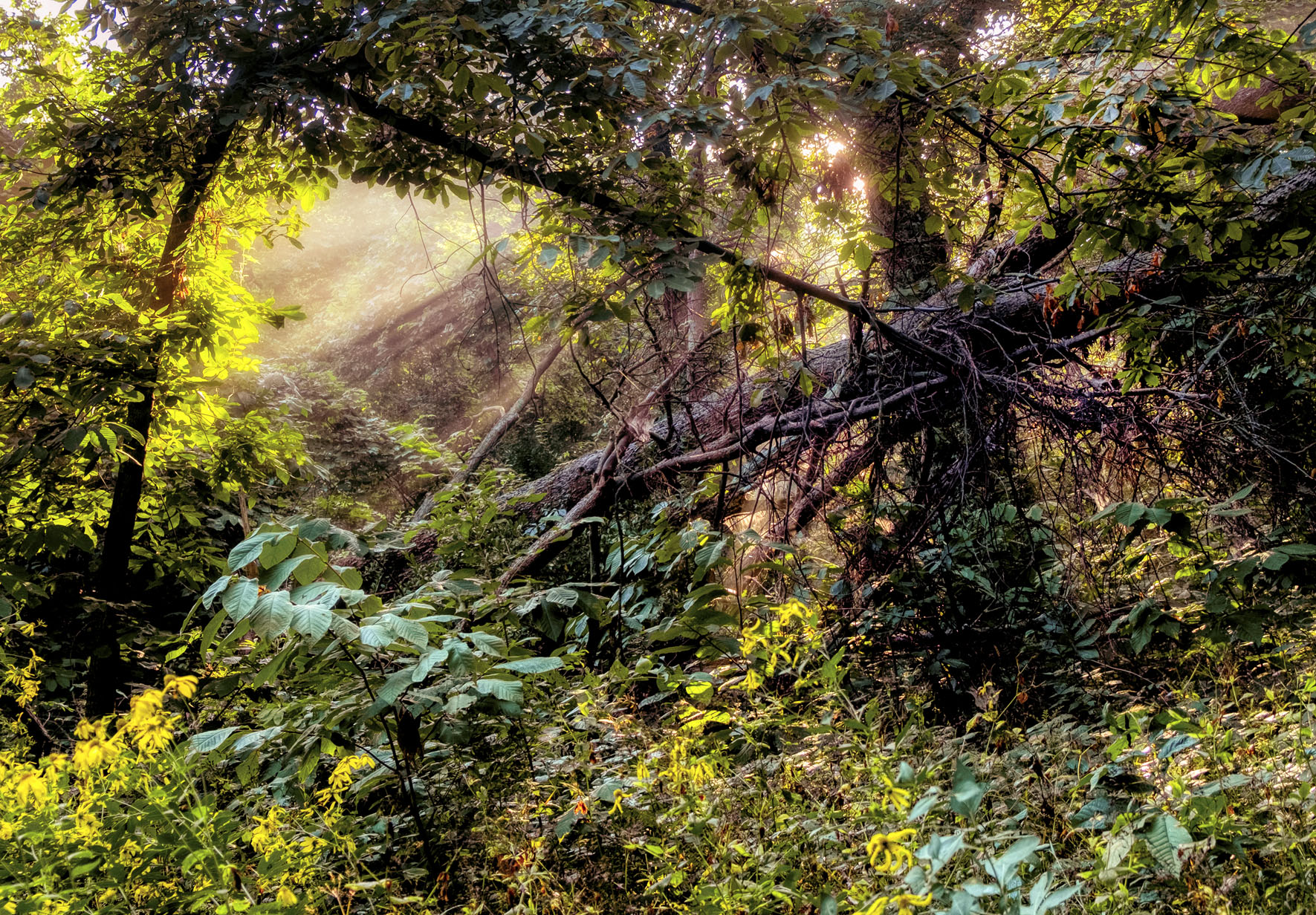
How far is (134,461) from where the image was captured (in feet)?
11.6

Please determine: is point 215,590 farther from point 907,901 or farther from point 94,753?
point 907,901

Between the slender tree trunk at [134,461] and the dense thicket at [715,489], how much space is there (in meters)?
0.02

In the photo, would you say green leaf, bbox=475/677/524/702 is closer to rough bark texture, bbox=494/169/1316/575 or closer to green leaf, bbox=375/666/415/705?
green leaf, bbox=375/666/415/705

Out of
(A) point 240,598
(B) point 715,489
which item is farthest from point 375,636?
(B) point 715,489

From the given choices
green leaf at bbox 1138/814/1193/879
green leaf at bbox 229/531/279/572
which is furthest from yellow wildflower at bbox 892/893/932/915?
green leaf at bbox 229/531/279/572

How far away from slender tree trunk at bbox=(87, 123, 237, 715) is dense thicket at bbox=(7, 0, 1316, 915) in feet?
0.07

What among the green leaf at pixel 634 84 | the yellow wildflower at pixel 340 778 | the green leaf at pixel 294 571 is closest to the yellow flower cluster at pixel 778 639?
the yellow wildflower at pixel 340 778

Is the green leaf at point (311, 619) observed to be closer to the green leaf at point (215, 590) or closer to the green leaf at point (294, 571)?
the green leaf at point (294, 571)

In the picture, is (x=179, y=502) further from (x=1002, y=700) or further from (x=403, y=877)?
(x=1002, y=700)

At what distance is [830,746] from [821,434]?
1.67 metres

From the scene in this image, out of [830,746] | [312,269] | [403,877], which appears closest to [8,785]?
[403,877]

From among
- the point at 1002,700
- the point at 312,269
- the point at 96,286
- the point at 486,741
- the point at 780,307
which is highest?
the point at 312,269

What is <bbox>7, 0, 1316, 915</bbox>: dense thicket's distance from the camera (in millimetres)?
1816

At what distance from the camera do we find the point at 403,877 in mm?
2018
